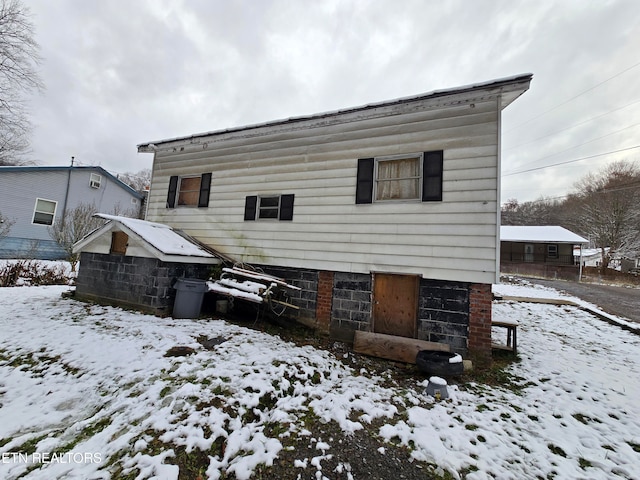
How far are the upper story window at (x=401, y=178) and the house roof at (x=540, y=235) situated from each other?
90.8 feet

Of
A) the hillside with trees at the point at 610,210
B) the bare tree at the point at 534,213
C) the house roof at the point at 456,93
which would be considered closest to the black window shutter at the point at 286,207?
the house roof at the point at 456,93

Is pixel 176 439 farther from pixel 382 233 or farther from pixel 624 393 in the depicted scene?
pixel 624 393

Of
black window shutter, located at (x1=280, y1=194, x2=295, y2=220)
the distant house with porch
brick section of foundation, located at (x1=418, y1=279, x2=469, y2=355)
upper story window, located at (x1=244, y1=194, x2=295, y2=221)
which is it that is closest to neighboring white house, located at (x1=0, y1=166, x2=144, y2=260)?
upper story window, located at (x1=244, y1=194, x2=295, y2=221)

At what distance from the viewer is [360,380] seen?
14.6 ft

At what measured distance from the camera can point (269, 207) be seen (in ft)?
24.4

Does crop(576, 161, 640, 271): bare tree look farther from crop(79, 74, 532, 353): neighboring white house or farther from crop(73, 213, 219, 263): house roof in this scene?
crop(73, 213, 219, 263): house roof

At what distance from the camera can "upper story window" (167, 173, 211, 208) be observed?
844 cm

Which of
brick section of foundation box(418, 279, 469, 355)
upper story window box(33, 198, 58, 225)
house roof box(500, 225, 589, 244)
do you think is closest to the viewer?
brick section of foundation box(418, 279, 469, 355)

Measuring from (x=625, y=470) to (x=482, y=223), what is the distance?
367 centimetres

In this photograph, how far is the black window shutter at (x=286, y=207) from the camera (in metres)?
7.04

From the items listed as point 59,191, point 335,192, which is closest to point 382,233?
point 335,192

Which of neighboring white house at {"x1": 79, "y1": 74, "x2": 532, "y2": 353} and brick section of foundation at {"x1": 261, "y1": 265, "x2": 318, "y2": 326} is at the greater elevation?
neighboring white house at {"x1": 79, "y1": 74, "x2": 532, "y2": 353}

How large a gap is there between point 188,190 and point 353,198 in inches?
231

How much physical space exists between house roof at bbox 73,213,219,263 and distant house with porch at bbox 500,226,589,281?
95.7ft
